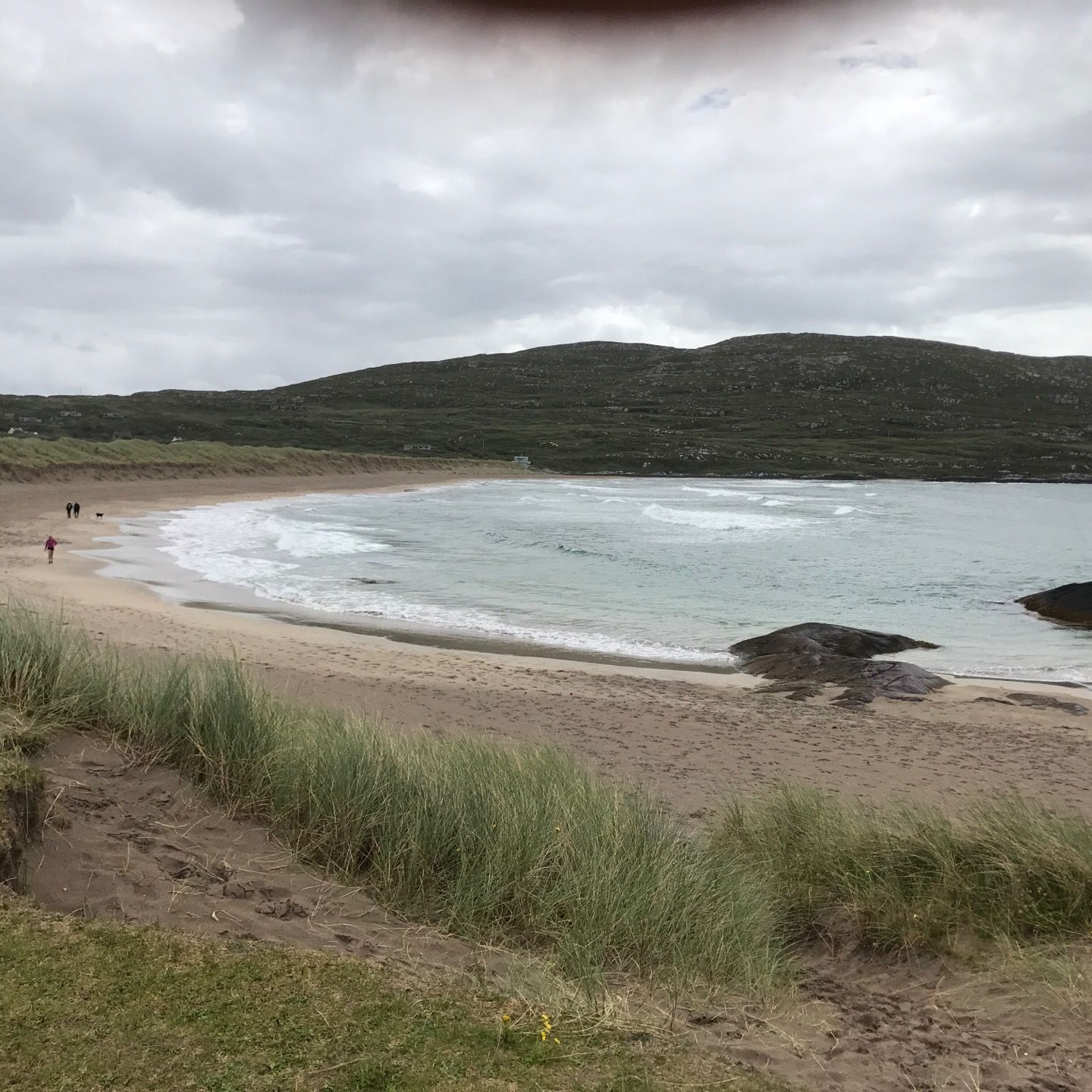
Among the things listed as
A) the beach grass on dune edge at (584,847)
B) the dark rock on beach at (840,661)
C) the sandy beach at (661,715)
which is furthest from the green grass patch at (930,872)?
the dark rock on beach at (840,661)

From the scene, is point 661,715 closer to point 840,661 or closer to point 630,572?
point 840,661

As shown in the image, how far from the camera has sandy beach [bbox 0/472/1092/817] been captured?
905 centimetres

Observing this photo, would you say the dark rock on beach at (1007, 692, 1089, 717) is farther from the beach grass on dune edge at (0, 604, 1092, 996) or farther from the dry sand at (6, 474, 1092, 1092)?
the beach grass on dune edge at (0, 604, 1092, 996)

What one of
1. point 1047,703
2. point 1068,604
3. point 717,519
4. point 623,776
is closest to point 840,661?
point 1047,703

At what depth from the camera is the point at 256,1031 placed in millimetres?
3125

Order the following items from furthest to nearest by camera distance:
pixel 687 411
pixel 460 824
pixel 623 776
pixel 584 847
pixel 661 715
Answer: pixel 687 411
pixel 661 715
pixel 623 776
pixel 460 824
pixel 584 847

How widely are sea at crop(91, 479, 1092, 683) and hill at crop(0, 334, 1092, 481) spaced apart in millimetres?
49084

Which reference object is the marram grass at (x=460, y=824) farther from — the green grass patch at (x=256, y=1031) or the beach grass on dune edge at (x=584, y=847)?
the green grass patch at (x=256, y=1031)

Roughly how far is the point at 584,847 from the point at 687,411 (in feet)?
446

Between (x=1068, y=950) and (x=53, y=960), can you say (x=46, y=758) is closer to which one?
(x=53, y=960)

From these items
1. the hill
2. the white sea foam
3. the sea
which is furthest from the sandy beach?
the hill

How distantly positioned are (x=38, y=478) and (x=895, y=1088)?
48138mm

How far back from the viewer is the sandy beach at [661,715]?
9.05 m

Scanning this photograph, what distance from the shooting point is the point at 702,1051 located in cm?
345
